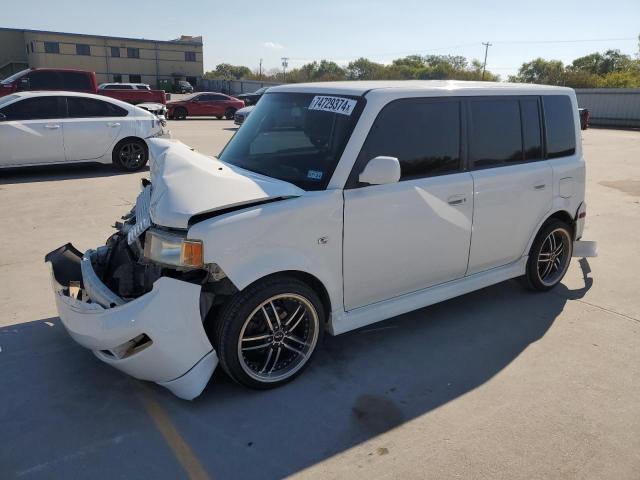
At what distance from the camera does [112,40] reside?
211 ft

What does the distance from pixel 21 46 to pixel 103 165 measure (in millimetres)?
62632

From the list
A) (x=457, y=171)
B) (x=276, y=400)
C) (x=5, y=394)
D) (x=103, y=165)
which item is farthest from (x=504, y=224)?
(x=103, y=165)

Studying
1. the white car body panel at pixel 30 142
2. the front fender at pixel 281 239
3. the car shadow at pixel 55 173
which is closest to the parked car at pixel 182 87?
the car shadow at pixel 55 173

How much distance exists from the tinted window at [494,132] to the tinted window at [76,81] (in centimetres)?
1663

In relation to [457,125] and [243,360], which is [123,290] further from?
[457,125]

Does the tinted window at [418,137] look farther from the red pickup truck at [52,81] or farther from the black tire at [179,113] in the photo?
the black tire at [179,113]

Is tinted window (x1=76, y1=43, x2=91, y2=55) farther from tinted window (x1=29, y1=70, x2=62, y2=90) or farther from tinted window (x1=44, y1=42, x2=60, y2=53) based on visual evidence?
tinted window (x1=29, y1=70, x2=62, y2=90)

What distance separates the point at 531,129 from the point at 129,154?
8578 mm

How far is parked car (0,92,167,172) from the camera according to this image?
9453 mm

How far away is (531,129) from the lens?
4.65m

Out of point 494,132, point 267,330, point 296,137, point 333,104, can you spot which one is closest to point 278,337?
point 267,330

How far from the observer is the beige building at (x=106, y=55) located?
6069cm

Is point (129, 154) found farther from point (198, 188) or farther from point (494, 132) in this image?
point (494, 132)

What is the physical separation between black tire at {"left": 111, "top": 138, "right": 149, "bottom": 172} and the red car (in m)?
17.2
